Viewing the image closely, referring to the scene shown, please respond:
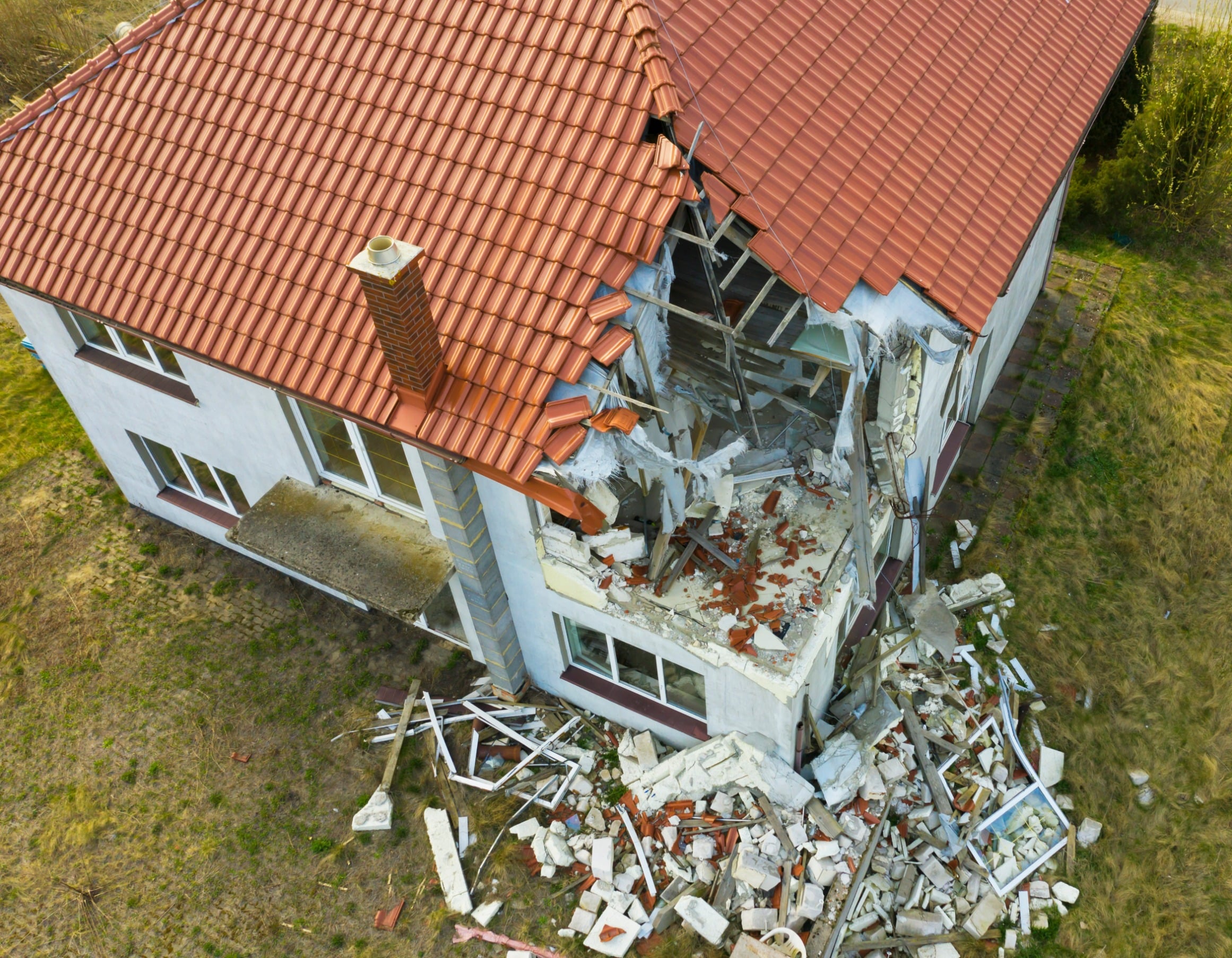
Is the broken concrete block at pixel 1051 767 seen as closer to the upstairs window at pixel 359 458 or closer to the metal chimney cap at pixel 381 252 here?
the upstairs window at pixel 359 458

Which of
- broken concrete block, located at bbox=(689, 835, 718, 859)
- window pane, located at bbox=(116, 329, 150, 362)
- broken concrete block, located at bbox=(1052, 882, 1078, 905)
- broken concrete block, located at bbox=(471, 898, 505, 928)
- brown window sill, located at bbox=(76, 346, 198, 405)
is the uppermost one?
window pane, located at bbox=(116, 329, 150, 362)

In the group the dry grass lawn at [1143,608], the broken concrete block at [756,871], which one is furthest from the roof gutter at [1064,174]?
the broken concrete block at [756,871]

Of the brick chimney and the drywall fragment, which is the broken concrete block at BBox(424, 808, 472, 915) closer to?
the drywall fragment

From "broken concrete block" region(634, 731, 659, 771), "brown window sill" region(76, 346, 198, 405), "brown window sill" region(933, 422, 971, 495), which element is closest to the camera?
"broken concrete block" region(634, 731, 659, 771)

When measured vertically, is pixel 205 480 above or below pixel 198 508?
above

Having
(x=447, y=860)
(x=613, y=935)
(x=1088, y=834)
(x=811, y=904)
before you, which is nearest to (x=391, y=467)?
(x=447, y=860)

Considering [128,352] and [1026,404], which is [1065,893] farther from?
[128,352]

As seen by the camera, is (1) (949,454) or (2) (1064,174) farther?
(1) (949,454)

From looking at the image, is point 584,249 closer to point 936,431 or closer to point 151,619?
point 936,431

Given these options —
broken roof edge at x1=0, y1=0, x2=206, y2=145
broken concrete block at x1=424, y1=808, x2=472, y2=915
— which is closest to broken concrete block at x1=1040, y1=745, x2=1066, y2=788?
broken concrete block at x1=424, y1=808, x2=472, y2=915
